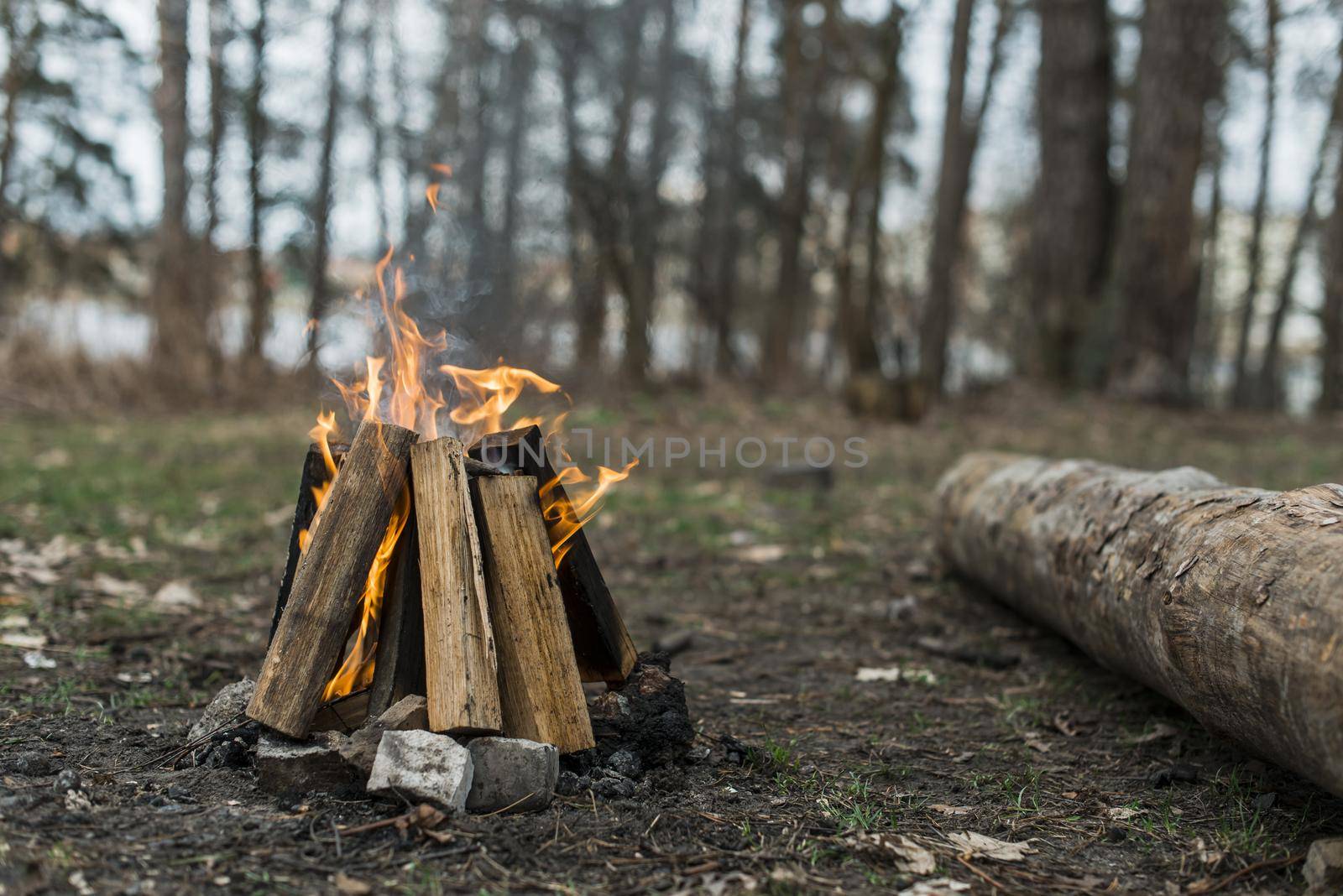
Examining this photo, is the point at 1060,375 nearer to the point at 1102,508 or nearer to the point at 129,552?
the point at 1102,508

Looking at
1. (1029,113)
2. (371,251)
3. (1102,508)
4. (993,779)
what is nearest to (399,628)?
(993,779)

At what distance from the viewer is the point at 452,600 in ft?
8.64

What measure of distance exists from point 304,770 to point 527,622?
0.67 m

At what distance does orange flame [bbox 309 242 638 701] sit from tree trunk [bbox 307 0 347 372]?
10.6 m

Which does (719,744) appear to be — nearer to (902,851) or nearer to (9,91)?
(902,851)

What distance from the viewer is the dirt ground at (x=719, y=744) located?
7.29 feet

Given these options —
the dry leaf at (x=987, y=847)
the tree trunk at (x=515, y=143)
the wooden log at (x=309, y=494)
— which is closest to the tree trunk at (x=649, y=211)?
the tree trunk at (x=515, y=143)

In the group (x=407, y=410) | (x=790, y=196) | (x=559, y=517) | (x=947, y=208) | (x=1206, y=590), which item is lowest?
(x=1206, y=590)

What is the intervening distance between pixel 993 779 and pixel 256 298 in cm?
1273

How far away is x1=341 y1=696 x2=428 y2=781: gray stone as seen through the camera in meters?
2.47

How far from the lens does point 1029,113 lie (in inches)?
810

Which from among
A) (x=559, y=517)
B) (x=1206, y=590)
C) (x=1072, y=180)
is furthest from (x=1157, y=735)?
(x=1072, y=180)

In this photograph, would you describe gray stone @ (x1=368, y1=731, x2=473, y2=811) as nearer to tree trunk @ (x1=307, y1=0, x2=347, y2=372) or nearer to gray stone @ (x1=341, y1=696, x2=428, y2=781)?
gray stone @ (x1=341, y1=696, x2=428, y2=781)

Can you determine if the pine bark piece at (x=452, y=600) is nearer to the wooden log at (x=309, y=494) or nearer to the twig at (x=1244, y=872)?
the wooden log at (x=309, y=494)
